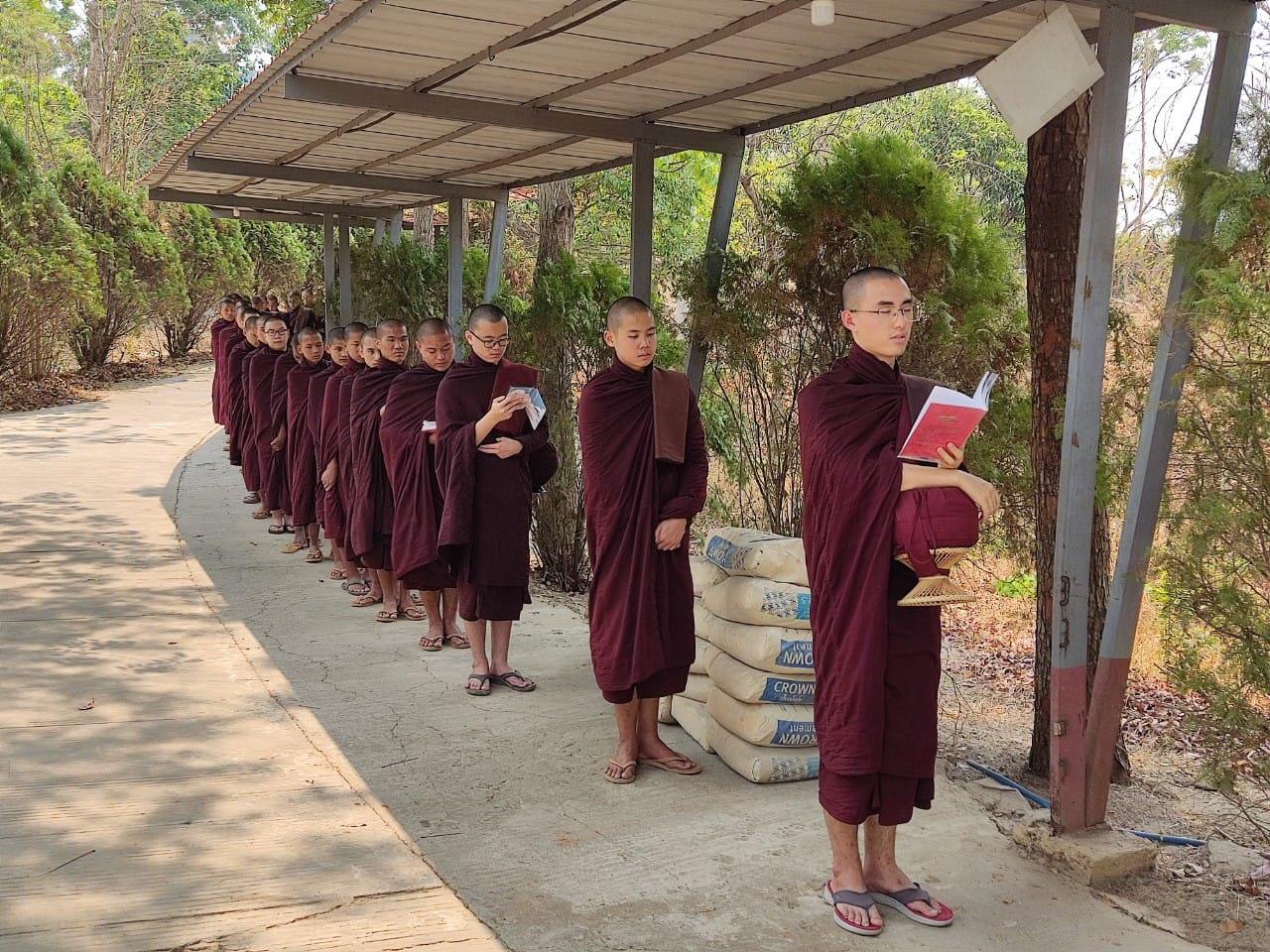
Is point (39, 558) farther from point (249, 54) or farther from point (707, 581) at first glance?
point (249, 54)

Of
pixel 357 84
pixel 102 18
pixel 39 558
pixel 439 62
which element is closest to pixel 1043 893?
pixel 439 62

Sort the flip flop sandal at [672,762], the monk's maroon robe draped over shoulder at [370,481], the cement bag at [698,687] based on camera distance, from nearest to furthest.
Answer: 1. the flip flop sandal at [672,762]
2. the cement bag at [698,687]
3. the monk's maroon robe draped over shoulder at [370,481]

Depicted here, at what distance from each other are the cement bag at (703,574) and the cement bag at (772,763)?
65 centimetres

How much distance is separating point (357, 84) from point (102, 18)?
2580cm

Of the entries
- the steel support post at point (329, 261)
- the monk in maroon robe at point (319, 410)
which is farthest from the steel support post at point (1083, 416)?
the steel support post at point (329, 261)

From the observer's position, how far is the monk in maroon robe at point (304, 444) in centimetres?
892

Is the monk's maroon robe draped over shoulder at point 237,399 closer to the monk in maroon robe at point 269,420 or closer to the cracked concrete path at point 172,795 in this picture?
the monk in maroon robe at point 269,420

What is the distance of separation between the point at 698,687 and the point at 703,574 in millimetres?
496

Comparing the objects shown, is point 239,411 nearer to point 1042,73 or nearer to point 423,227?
point 423,227

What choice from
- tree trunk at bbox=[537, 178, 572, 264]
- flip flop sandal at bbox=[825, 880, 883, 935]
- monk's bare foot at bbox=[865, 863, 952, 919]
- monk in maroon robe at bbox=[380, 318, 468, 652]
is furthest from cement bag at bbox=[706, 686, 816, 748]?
tree trunk at bbox=[537, 178, 572, 264]

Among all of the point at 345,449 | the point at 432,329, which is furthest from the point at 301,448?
the point at 432,329

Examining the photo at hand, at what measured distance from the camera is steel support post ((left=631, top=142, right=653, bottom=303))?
6176mm

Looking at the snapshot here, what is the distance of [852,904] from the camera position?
11.5ft

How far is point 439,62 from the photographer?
5.28 meters
